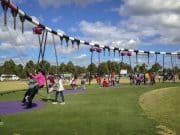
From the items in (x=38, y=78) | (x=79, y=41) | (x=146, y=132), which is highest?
(x=79, y=41)

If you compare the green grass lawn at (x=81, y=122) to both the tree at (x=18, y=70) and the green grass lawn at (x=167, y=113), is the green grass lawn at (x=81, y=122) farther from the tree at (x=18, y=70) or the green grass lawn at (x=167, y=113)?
the tree at (x=18, y=70)

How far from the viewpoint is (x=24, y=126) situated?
1532cm

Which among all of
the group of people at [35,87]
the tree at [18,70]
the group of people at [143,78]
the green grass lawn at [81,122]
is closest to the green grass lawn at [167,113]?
the green grass lawn at [81,122]

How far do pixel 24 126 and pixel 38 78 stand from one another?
31.3 feet

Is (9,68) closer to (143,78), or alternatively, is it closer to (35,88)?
(143,78)

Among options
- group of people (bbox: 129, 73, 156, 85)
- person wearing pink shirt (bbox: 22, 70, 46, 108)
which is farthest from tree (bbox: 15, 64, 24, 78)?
person wearing pink shirt (bbox: 22, 70, 46, 108)

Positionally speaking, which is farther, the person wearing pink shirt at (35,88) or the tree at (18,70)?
the tree at (18,70)

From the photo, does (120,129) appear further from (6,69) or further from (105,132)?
(6,69)

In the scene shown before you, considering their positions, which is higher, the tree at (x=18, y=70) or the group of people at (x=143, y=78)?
the tree at (x=18, y=70)

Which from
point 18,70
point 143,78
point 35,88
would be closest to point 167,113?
point 35,88

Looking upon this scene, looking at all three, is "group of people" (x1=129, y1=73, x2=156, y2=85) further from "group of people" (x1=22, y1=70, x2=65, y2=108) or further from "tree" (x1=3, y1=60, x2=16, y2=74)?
"tree" (x1=3, y1=60, x2=16, y2=74)

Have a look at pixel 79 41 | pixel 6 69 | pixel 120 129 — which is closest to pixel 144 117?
pixel 120 129

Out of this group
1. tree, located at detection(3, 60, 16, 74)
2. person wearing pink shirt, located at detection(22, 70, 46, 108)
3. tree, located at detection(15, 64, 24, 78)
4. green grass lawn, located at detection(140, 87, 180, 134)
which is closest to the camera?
green grass lawn, located at detection(140, 87, 180, 134)

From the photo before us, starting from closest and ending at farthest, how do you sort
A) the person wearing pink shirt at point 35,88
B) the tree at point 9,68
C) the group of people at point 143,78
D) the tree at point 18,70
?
the person wearing pink shirt at point 35,88 → the group of people at point 143,78 → the tree at point 18,70 → the tree at point 9,68
